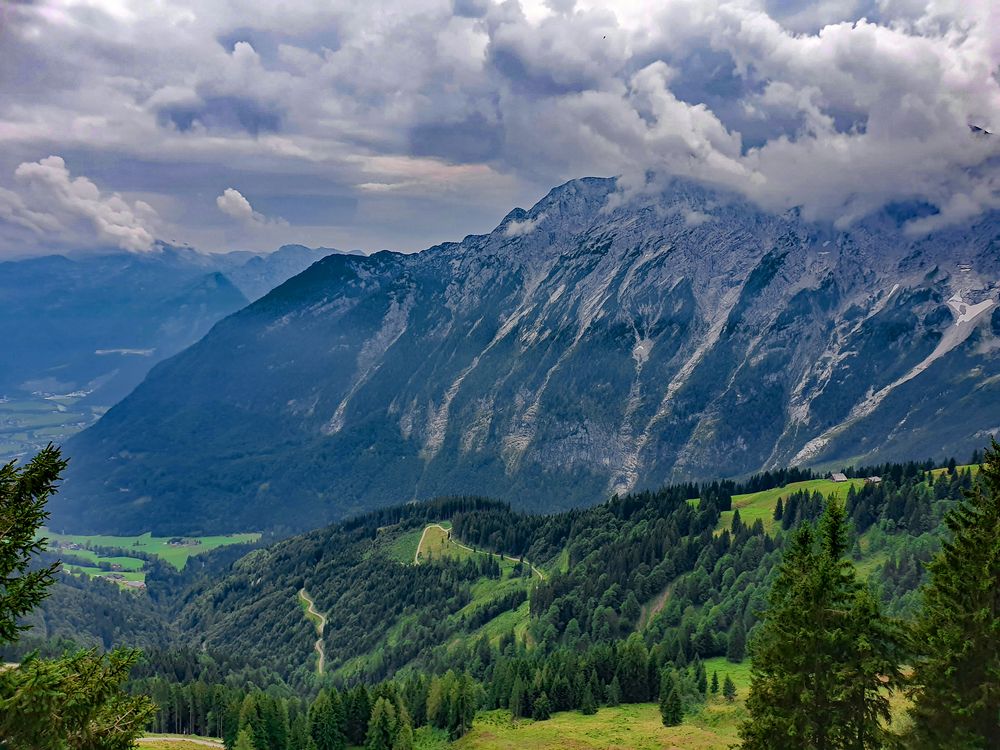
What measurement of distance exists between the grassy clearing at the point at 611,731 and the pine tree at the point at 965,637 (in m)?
40.8

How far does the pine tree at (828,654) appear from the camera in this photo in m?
33.2

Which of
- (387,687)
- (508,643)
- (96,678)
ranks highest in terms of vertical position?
(96,678)

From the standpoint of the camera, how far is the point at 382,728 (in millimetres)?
96500

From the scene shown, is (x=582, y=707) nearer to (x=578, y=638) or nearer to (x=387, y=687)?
(x=387, y=687)

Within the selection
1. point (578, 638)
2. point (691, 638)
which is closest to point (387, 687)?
point (691, 638)

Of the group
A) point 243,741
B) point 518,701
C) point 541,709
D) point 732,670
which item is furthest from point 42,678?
point 732,670

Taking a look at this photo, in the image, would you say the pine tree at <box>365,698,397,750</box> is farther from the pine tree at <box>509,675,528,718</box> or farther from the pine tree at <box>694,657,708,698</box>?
the pine tree at <box>694,657,708,698</box>

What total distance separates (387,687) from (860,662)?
8229cm

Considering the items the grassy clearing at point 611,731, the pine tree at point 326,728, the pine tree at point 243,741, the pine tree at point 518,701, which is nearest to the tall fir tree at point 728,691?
the grassy clearing at point 611,731

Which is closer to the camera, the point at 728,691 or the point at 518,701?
the point at 728,691

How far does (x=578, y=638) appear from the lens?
16862cm

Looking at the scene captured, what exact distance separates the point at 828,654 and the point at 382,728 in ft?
249

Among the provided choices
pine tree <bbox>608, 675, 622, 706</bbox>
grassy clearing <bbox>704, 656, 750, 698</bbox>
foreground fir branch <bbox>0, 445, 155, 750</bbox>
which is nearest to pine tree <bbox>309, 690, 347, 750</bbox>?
pine tree <bbox>608, 675, 622, 706</bbox>

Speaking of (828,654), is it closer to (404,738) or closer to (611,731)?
(611,731)
